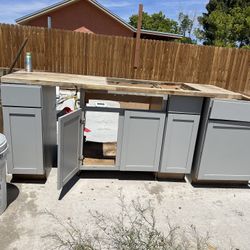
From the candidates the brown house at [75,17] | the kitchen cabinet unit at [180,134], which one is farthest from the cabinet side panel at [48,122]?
the brown house at [75,17]

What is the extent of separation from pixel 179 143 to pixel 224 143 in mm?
511

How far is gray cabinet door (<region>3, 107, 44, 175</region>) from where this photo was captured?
244 centimetres

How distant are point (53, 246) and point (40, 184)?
97 centimetres

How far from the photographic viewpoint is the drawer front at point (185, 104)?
8.65ft

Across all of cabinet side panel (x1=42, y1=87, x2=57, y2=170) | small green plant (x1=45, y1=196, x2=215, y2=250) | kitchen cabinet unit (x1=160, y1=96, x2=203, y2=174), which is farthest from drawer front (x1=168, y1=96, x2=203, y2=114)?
cabinet side panel (x1=42, y1=87, x2=57, y2=170)

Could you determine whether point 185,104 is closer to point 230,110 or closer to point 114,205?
point 230,110

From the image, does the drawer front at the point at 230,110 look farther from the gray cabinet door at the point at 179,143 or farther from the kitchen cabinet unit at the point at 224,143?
the gray cabinet door at the point at 179,143

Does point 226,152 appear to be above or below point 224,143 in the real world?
below

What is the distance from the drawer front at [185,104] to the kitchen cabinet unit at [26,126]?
4.44 feet

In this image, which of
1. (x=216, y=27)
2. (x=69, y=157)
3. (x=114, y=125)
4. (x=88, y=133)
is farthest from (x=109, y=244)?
(x=216, y=27)

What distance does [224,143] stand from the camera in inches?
110

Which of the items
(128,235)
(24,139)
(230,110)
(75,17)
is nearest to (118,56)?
(230,110)

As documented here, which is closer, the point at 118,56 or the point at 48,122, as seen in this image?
the point at 48,122

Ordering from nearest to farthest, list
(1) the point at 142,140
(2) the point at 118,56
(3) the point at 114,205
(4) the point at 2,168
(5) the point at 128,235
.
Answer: (5) the point at 128,235 < (4) the point at 2,168 < (3) the point at 114,205 < (1) the point at 142,140 < (2) the point at 118,56
